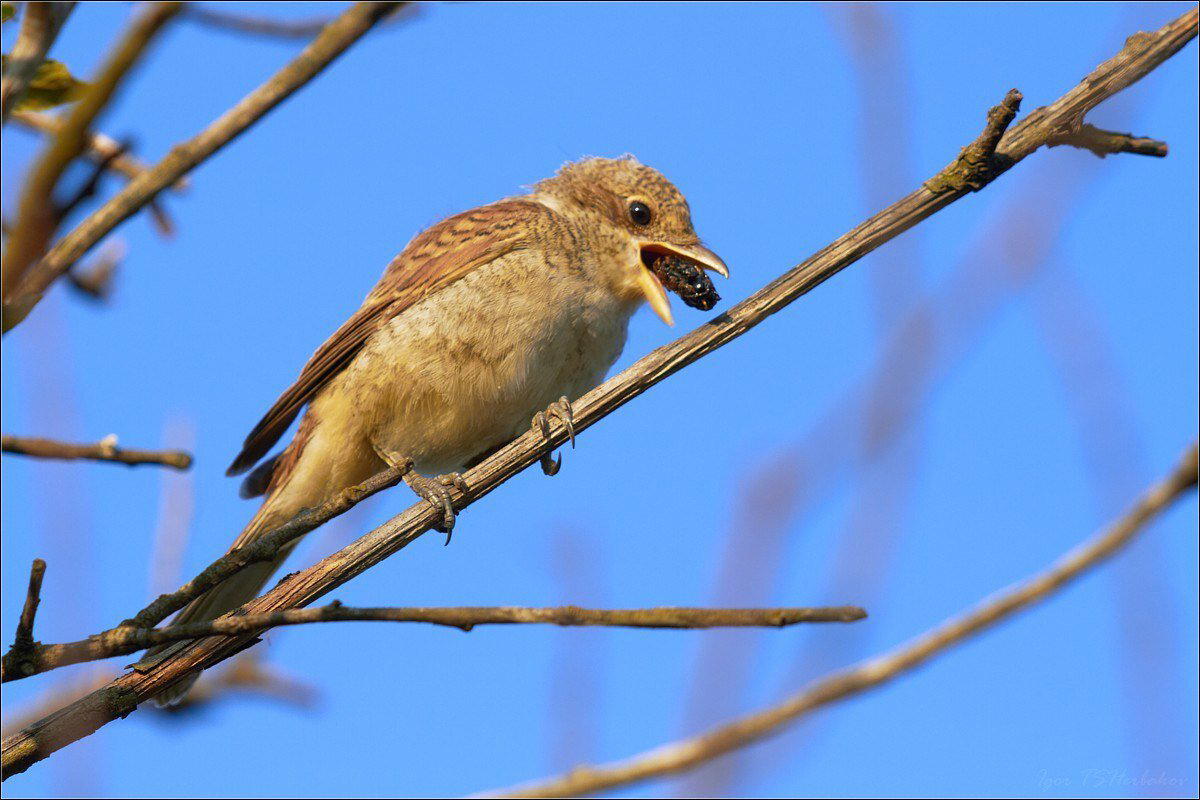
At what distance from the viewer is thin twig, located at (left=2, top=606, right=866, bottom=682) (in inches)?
71.7

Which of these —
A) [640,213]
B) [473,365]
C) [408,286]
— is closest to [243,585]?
[473,365]

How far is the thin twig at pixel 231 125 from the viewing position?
176cm

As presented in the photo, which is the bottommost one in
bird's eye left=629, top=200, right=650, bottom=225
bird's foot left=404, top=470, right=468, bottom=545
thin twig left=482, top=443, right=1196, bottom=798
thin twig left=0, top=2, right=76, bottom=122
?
thin twig left=482, top=443, right=1196, bottom=798

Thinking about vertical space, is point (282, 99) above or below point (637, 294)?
below

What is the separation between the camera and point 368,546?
341 cm

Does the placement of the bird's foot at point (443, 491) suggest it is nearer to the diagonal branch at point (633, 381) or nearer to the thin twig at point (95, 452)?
the diagonal branch at point (633, 381)

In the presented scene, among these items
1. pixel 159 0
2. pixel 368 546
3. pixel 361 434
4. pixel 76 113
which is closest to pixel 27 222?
pixel 76 113

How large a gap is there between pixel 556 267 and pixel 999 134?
103 inches

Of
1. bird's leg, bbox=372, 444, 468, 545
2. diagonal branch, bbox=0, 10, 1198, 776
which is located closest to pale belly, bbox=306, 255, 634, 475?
bird's leg, bbox=372, 444, 468, 545

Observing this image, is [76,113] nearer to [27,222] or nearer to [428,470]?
[27,222]

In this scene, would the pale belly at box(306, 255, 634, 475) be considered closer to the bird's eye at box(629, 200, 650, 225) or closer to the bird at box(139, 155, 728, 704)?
the bird at box(139, 155, 728, 704)

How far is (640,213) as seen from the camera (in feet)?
18.7

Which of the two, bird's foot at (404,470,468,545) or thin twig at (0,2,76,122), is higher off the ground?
bird's foot at (404,470,468,545)

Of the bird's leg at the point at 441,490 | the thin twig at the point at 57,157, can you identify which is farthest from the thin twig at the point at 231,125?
the bird's leg at the point at 441,490
